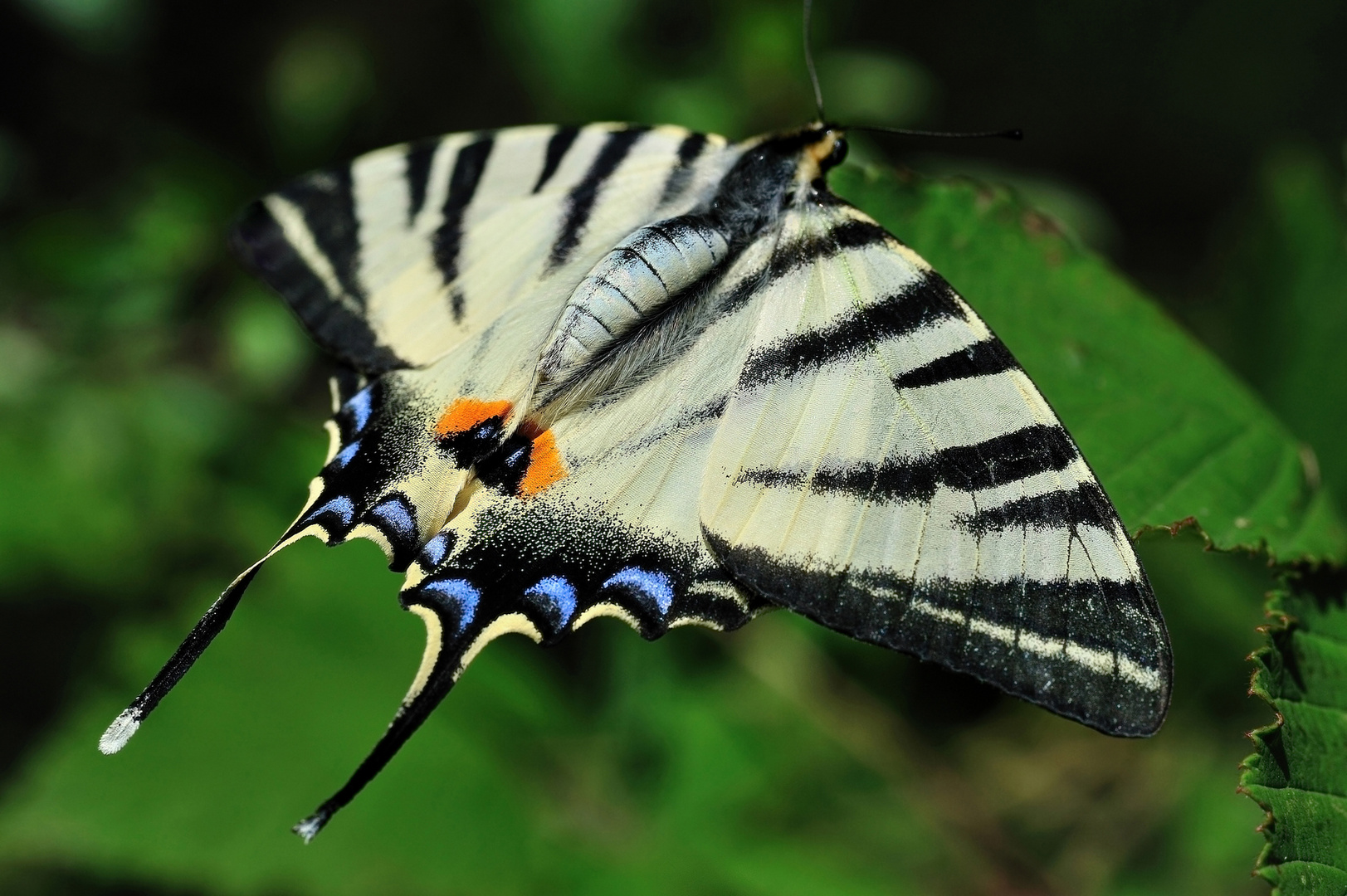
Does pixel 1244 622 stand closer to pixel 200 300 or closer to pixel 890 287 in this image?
pixel 890 287

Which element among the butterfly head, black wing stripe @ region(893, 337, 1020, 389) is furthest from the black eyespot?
black wing stripe @ region(893, 337, 1020, 389)

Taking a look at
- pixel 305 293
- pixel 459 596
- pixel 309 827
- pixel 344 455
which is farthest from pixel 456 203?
pixel 309 827

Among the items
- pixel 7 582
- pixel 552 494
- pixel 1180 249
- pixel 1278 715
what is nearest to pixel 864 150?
pixel 552 494

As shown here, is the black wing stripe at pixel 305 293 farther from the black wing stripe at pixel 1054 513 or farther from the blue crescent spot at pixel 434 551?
the black wing stripe at pixel 1054 513

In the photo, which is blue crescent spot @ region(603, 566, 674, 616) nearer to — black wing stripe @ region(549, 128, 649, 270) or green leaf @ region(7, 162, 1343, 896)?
black wing stripe @ region(549, 128, 649, 270)

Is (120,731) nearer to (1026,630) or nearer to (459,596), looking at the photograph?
(459,596)

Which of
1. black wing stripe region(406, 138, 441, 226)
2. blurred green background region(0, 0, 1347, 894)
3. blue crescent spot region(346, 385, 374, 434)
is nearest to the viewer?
blue crescent spot region(346, 385, 374, 434)
